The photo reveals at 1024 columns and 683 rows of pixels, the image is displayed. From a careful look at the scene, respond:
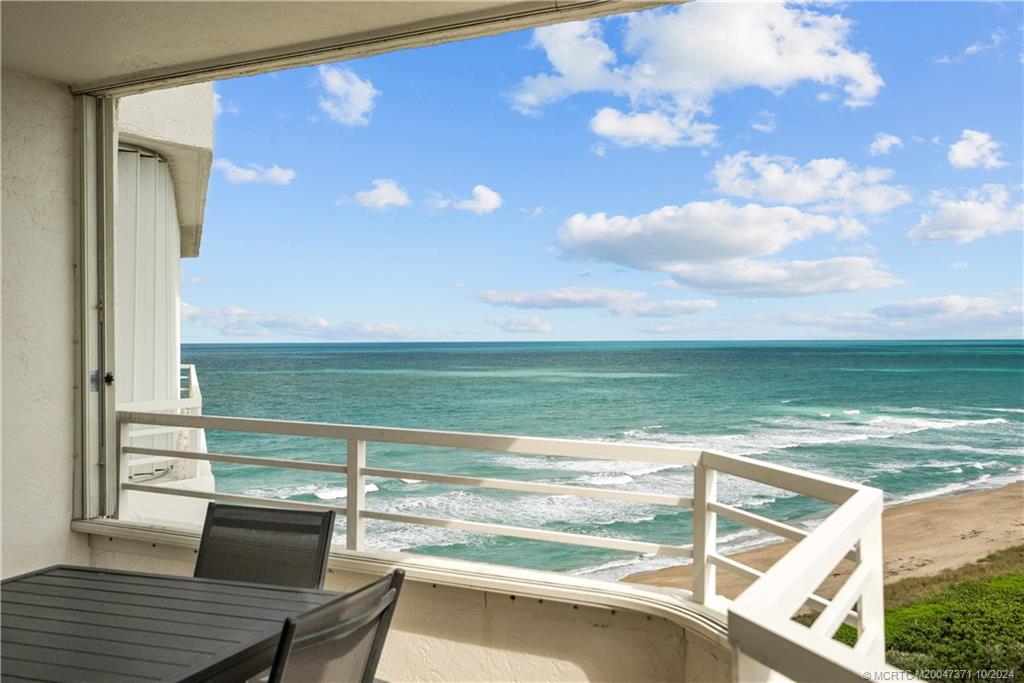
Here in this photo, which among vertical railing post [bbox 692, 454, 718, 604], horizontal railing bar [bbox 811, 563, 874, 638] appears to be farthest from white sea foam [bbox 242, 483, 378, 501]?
horizontal railing bar [bbox 811, 563, 874, 638]

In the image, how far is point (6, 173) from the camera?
311cm

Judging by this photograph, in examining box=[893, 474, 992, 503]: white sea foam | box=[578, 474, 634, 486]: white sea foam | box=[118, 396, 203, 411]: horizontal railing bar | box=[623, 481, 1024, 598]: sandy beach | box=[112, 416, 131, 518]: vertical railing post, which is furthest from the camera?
box=[578, 474, 634, 486]: white sea foam

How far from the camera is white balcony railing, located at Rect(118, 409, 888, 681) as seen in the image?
0.70 m

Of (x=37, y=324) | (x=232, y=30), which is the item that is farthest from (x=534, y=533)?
(x=37, y=324)

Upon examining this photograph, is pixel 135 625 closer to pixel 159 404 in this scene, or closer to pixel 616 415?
pixel 159 404

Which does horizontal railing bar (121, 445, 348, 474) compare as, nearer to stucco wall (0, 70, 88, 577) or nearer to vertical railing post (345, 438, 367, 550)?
vertical railing post (345, 438, 367, 550)

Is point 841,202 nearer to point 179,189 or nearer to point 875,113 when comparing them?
point 875,113

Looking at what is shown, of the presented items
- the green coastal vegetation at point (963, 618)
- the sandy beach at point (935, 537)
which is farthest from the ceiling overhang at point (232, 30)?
the green coastal vegetation at point (963, 618)

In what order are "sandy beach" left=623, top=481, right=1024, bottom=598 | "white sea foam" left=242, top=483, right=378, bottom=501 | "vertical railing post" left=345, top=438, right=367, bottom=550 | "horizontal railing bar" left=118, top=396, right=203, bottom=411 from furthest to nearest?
1. "white sea foam" left=242, top=483, right=378, bottom=501
2. "sandy beach" left=623, top=481, right=1024, bottom=598
3. "horizontal railing bar" left=118, top=396, right=203, bottom=411
4. "vertical railing post" left=345, top=438, right=367, bottom=550

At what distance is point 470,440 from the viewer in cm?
287

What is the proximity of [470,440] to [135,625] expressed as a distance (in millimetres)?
1383

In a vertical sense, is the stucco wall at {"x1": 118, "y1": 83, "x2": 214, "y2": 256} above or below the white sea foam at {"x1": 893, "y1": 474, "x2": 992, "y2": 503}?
above

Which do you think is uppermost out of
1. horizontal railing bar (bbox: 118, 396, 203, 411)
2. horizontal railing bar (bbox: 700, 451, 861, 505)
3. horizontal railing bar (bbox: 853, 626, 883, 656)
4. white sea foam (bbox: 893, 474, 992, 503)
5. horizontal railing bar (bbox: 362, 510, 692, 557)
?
horizontal railing bar (bbox: 118, 396, 203, 411)

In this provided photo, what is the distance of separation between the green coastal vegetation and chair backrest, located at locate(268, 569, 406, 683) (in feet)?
41.1
